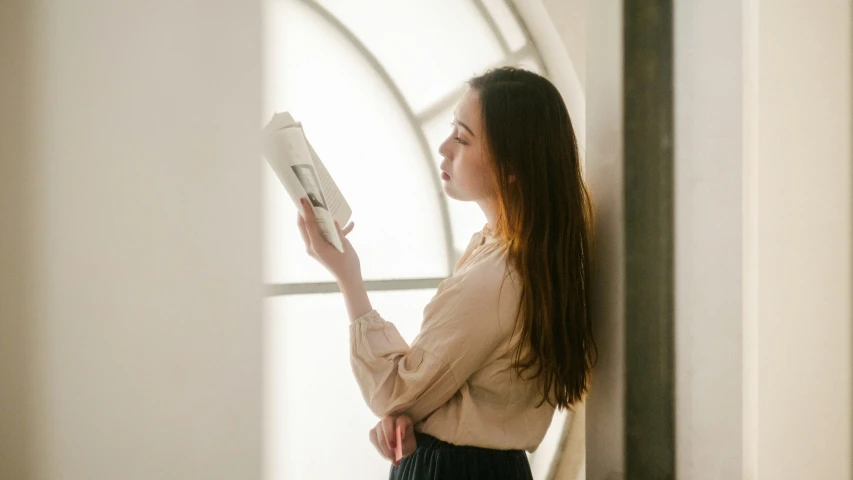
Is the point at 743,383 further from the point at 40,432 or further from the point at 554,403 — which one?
the point at 40,432

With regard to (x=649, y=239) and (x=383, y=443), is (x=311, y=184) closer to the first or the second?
(x=383, y=443)

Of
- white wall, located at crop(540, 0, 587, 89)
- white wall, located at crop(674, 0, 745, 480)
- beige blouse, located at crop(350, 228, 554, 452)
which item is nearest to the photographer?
white wall, located at crop(674, 0, 745, 480)

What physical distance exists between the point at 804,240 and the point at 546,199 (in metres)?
0.41

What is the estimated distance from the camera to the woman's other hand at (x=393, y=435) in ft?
3.39

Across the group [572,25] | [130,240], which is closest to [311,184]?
[130,240]

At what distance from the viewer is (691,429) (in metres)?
1.00

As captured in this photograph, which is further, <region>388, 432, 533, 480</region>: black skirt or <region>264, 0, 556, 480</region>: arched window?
<region>264, 0, 556, 480</region>: arched window

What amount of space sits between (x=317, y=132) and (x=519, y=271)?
65 cm

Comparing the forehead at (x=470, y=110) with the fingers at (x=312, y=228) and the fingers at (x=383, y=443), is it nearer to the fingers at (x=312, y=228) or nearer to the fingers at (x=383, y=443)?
the fingers at (x=312, y=228)

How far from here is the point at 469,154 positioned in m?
1.14

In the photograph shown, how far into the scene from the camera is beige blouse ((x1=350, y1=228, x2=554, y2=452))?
3.28 ft

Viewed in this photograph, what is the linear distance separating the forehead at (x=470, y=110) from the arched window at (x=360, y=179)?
1.43 ft

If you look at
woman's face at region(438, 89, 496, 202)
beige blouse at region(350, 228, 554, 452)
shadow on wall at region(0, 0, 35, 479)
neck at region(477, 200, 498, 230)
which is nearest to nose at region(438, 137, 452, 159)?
woman's face at region(438, 89, 496, 202)

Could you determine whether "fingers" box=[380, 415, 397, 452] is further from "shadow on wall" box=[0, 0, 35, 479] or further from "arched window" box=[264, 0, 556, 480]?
"shadow on wall" box=[0, 0, 35, 479]
